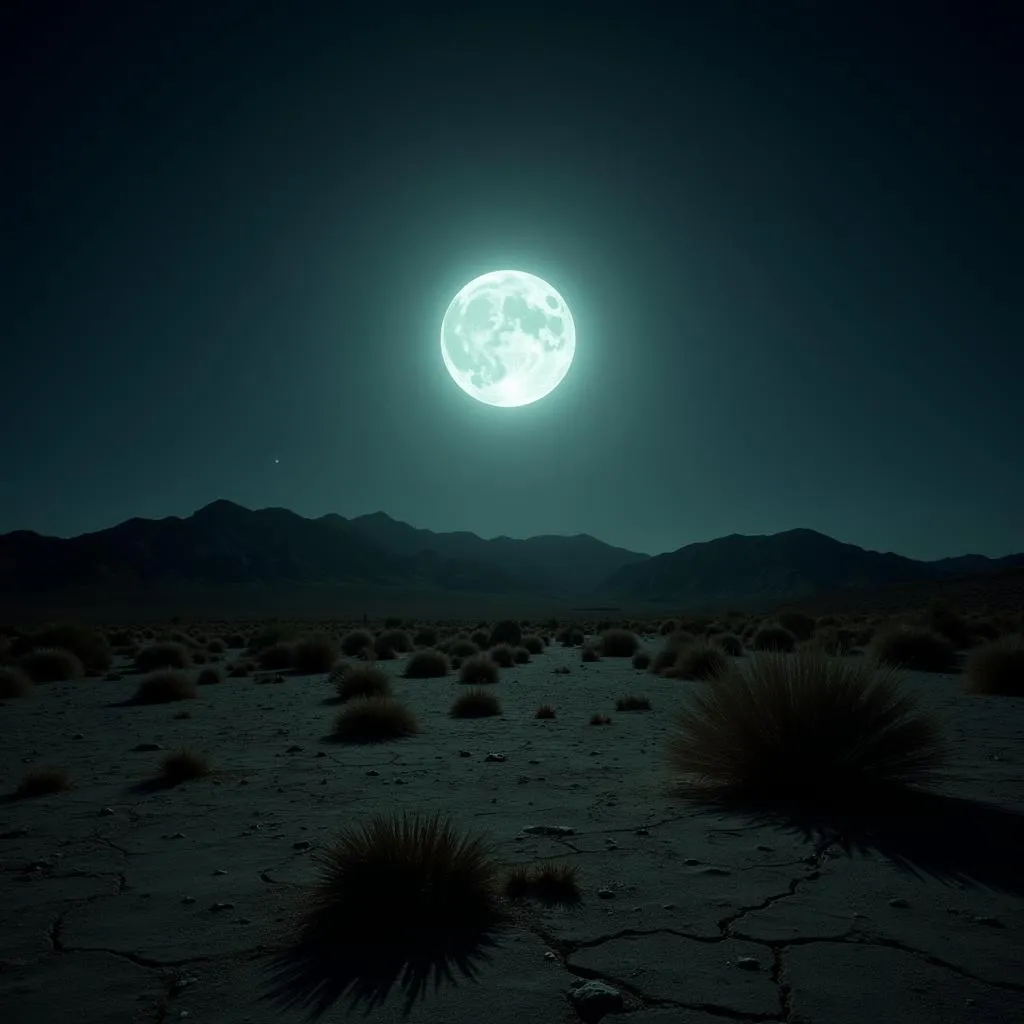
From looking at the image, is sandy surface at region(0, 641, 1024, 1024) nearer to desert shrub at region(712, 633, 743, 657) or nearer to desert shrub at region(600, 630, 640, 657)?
desert shrub at region(712, 633, 743, 657)

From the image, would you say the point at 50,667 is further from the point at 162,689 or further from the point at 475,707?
the point at 475,707

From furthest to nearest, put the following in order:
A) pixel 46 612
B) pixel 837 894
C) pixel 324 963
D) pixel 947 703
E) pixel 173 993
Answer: pixel 46 612, pixel 947 703, pixel 837 894, pixel 324 963, pixel 173 993

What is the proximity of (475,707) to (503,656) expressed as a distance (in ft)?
38.5

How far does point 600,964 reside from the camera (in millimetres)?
3762

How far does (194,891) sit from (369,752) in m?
5.13

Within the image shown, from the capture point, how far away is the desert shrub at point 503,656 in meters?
24.3

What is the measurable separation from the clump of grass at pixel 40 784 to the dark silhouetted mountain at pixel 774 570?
525 ft

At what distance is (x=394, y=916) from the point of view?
4.25 meters

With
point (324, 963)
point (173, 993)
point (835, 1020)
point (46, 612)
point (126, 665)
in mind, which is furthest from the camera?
point (46, 612)

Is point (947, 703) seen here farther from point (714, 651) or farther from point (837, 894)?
point (837, 894)

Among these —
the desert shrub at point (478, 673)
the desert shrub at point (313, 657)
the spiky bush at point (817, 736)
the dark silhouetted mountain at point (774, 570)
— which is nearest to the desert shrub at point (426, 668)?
the desert shrub at point (478, 673)

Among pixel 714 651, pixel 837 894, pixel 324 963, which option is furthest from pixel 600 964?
pixel 714 651

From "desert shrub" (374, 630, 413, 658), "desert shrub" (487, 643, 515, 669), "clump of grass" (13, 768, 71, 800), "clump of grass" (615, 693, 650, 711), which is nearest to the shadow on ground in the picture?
"clump of grass" (13, 768, 71, 800)

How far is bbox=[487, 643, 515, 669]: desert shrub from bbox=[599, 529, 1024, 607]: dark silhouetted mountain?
14162 centimetres
